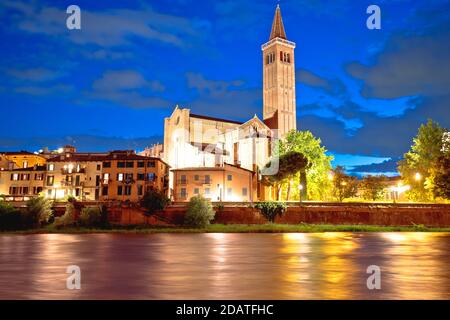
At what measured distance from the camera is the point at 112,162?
77.9 meters

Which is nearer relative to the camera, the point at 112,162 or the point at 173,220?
the point at 173,220

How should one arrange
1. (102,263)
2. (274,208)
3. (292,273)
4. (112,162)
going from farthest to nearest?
(112,162)
(274,208)
(102,263)
(292,273)

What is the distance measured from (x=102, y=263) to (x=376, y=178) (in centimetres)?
8538

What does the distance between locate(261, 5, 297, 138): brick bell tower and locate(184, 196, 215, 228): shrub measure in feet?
237

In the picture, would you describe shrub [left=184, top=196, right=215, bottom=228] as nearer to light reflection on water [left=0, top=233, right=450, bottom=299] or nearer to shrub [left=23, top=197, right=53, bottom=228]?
shrub [left=23, top=197, right=53, bottom=228]

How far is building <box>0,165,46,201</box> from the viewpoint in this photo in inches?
3356


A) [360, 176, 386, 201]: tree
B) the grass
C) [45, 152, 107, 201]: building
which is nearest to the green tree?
[360, 176, 386, 201]: tree

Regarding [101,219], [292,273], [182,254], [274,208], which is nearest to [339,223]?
[274,208]

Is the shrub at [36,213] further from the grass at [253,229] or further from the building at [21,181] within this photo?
the building at [21,181]

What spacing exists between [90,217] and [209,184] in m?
28.1

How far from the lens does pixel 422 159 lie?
6781 centimetres

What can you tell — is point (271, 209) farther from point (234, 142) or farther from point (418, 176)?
point (234, 142)
